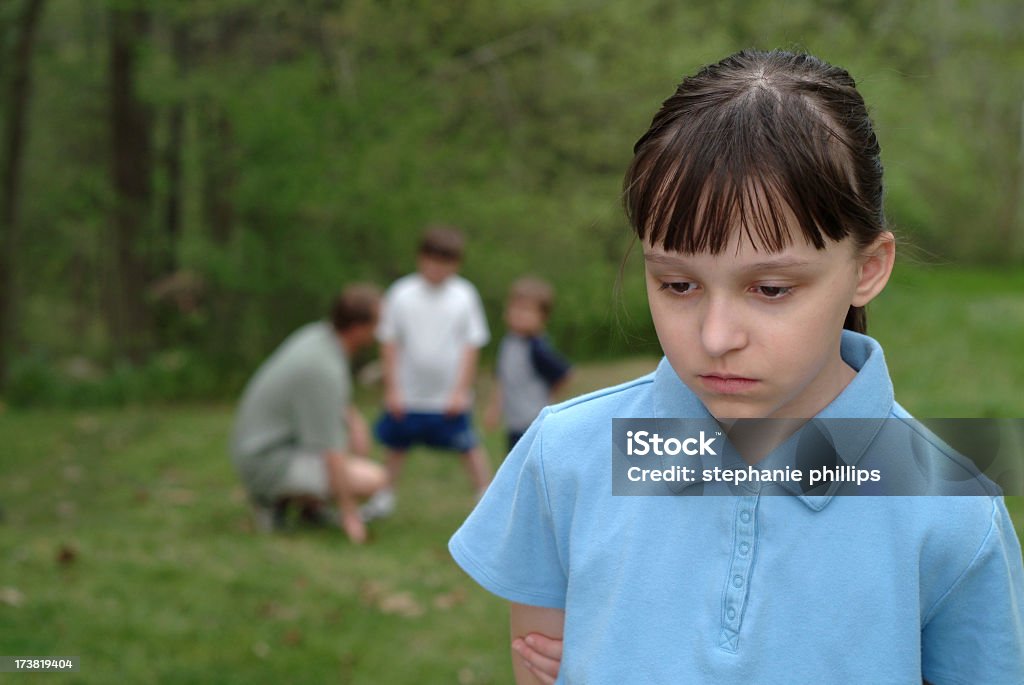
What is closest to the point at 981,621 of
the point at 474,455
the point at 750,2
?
the point at 474,455

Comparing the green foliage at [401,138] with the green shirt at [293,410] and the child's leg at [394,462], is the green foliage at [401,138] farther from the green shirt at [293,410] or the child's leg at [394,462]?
the green shirt at [293,410]

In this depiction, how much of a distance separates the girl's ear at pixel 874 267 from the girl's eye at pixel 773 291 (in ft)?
0.46

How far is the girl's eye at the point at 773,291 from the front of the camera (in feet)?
4.55

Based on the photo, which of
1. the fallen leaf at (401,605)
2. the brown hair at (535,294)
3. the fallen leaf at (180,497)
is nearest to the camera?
the fallen leaf at (401,605)

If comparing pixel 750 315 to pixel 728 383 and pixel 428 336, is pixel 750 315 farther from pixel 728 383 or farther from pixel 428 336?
pixel 428 336

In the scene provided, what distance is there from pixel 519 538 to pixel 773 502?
0.34 m

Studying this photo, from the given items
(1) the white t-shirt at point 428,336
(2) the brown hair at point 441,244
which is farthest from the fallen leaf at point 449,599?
(2) the brown hair at point 441,244

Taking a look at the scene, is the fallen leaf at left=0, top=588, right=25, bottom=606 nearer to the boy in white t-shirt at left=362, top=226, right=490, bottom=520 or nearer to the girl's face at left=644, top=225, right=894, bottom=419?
the boy in white t-shirt at left=362, top=226, right=490, bottom=520

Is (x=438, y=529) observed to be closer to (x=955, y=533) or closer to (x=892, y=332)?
(x=955, y=533)

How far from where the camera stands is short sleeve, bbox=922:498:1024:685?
1413 mm

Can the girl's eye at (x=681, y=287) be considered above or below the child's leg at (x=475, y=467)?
above

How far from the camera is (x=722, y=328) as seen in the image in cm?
136

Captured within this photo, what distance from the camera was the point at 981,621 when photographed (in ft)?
4.69

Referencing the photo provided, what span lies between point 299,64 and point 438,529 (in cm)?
602
